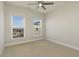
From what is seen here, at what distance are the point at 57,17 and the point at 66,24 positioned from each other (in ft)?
2.39

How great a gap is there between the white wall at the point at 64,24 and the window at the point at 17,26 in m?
1.39

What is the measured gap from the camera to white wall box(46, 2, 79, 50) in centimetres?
431

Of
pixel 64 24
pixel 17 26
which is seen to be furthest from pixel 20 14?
pixel 64 24

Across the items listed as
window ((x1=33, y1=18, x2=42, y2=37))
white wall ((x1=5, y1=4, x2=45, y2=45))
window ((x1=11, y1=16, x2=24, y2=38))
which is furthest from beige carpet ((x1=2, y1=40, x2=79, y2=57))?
window ((x1=33, y1=18, x2=42, y2=37))

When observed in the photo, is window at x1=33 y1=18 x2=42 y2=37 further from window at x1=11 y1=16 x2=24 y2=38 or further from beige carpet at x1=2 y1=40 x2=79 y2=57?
beige carpet at x1=2 y1=40 x2=79 y2=57

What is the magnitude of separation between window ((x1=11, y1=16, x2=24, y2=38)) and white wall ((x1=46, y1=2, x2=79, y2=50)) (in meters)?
1.39

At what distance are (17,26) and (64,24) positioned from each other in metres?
2.18

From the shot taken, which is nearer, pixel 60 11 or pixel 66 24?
pixel 66 24

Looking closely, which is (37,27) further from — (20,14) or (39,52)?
(39,52)

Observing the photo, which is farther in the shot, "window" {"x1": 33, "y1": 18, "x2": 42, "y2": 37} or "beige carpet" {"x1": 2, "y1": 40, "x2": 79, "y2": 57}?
"window" {"x1": 33, "y1": 18, "x2": 42, "y2": 37}

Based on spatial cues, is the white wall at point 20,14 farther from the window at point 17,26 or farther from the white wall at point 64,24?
the white wall at point 64,24

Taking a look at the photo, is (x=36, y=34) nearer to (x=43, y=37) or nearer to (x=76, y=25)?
(x=43, y=37)

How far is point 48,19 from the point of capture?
19.7 feet

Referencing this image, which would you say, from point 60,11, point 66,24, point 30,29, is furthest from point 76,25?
point 30,29
